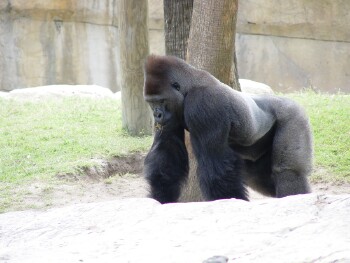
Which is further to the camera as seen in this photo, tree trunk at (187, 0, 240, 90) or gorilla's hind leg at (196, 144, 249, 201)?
tree trunk at (187, 0, 240, 90)

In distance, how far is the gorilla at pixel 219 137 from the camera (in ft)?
13.2

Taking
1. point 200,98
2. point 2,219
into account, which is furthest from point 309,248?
point 200,98

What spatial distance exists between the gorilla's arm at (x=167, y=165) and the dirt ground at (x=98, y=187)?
1.09 meters

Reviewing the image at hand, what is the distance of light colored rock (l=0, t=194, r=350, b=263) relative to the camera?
7.88ft

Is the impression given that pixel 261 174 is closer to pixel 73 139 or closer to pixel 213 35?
pixel 213 35

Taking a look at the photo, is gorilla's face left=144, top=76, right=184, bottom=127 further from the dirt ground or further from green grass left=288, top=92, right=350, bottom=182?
green grass left=288, top=92, right=350, bottom=182

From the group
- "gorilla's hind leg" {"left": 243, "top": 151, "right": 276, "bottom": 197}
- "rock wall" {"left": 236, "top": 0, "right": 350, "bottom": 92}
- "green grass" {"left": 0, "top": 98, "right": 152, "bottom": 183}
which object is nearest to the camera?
"gorilla's hind leg" {"left": 243, "top": 151, "right": 276, "bottom": 197}

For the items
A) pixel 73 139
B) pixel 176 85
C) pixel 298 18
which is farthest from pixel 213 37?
pixel 298 18

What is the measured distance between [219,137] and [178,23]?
1.81 meters

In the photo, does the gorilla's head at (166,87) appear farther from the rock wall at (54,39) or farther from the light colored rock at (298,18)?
the rock wall at (54,39)

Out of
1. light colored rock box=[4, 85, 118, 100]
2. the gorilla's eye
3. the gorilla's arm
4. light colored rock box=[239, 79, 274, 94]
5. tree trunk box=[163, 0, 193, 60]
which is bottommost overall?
light colored rock box=[4, 85, 118, 100]

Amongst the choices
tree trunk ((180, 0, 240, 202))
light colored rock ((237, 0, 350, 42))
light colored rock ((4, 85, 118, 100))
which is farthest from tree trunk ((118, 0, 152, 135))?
light colored rock ((237, 0, 350, 42))

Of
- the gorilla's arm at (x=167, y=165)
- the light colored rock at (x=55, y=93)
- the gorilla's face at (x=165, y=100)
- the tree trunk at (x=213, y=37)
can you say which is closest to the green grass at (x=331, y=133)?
the tree trunk at (x=213, y=37)

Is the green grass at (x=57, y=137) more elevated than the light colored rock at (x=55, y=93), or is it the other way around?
the light colored rock at (x=55, y=93)
